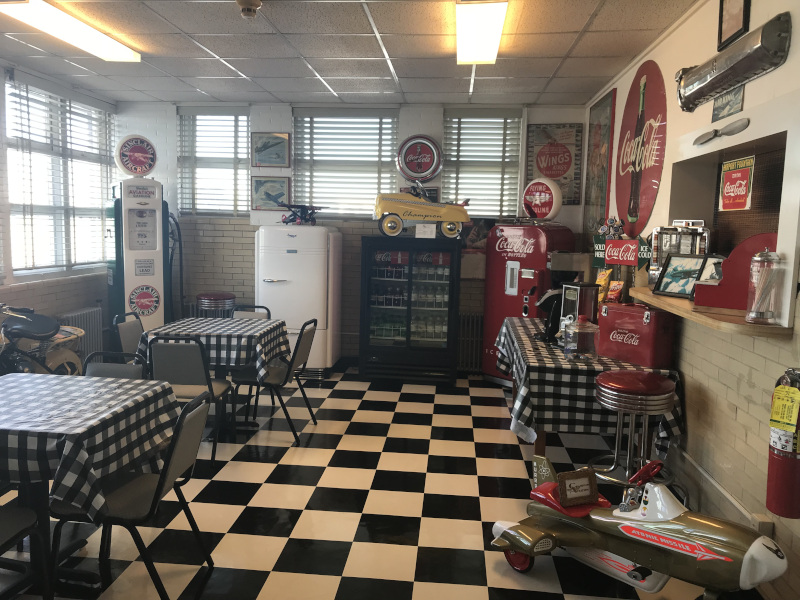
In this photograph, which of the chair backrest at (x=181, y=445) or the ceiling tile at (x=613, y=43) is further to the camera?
the ceiling tile at (x=613, y=43)

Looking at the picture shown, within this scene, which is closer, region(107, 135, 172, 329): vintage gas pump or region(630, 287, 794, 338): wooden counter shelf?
region(630, 287, 794, 338): wooden counter shelf

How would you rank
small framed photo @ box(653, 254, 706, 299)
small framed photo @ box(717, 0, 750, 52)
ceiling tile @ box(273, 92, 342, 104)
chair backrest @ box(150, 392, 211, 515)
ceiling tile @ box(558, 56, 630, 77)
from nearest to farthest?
chair backrest @ box(150, 392, 211, 515)
small framed photo @ box(717, 0, 750, 52)
small framed photo @ box(653, 254, 706, 299)
ceiling tile @ box(558, 56, 630, 77)
ceiling tile @ box(273, 92, 342, 104)

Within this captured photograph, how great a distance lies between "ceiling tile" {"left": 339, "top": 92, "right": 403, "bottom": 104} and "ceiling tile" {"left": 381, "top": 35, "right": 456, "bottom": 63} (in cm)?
147

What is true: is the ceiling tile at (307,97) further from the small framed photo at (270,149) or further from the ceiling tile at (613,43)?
the ceiling tile at (613,43)

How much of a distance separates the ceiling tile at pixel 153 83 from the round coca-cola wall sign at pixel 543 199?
12.7 ft

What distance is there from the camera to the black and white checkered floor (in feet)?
9.16

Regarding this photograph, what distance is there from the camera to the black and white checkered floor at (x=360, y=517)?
279 cm

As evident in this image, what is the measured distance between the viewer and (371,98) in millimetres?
6730

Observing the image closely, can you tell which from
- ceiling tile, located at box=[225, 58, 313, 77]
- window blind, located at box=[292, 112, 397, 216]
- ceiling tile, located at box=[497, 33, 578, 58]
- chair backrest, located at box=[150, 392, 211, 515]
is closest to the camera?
chair backrest, located at box=[150, 392, 211, 515]

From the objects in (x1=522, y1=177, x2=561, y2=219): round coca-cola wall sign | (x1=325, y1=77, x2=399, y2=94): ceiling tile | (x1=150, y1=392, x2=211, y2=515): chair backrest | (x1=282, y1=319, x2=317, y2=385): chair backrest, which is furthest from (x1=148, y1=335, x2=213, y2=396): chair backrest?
(x1=522, y1=177, x2=561, y2=219): round coca-cola wall sign

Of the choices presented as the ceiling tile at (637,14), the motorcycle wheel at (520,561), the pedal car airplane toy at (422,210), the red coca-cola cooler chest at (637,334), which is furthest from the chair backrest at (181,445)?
the pedal car airplane toy at (422,210)

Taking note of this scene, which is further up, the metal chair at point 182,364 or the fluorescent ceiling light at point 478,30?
the fluorescent ceiling light at point 478,30

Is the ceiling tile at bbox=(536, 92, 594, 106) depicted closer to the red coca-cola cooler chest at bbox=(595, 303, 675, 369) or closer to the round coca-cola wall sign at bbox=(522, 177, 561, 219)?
the round coca-cola wall sign at bbox=(522, 177, 561, 219)

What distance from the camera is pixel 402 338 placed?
22.3 ft
